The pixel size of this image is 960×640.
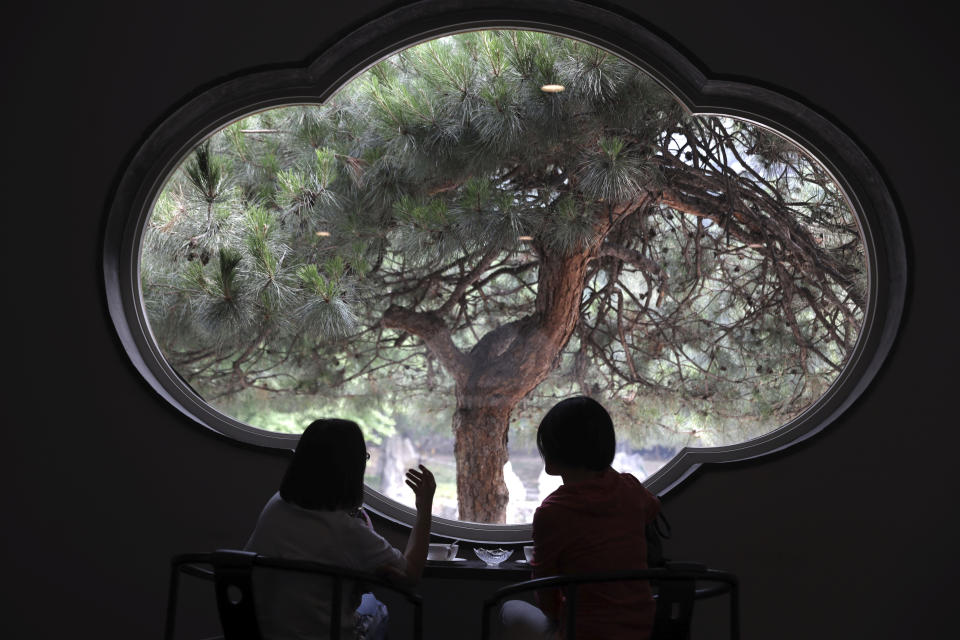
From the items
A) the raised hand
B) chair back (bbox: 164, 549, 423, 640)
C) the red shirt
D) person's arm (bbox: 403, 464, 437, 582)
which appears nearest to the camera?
chair back (bbox: 164, 549, 423, 640)

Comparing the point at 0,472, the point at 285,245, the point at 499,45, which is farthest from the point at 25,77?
the point at 499,45

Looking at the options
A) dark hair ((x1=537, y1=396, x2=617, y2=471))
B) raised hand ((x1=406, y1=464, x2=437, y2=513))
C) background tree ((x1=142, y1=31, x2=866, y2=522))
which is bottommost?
raised hand ((x1=406, y1=464, x2=437, y2=513))

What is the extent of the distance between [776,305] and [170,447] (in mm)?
1920

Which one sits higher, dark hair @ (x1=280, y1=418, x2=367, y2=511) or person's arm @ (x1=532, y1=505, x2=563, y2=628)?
dark hair @ (x1=280, y1=418, x2=367, y2=511)

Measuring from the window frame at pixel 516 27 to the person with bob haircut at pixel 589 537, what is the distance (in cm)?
62

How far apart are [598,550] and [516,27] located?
1.61 metres

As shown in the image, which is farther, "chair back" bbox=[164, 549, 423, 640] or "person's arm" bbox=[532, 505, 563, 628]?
"person's arm" bbox=[532, 505, 563, 628]

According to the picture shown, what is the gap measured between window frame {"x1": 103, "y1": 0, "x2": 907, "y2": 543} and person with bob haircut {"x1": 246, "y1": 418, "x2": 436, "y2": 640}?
637 millimetres

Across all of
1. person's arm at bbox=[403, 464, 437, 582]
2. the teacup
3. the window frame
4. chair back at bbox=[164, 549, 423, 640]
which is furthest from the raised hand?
the window frame

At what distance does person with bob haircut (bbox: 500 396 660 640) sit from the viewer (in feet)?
5.13

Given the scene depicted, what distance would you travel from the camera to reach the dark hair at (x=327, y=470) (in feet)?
5.35

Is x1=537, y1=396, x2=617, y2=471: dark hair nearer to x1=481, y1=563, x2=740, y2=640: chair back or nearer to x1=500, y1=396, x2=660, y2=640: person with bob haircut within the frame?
x1=500, y1=396, x2=660, y2=640: person with bob haircut

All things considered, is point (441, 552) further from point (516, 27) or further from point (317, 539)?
point (516, 27)

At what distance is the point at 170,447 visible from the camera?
2.26 meters
